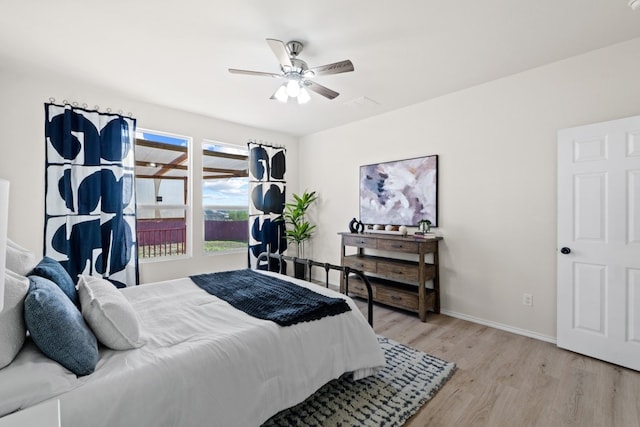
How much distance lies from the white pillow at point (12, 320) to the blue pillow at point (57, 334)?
0.11ft

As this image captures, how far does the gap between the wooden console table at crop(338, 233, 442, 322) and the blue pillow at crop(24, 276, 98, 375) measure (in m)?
2.45

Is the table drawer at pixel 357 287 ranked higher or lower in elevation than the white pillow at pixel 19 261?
lower

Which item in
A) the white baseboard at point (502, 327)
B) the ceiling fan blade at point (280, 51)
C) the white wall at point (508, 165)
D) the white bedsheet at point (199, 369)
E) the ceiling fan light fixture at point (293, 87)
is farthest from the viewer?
the white baseboard at point (502, 327)

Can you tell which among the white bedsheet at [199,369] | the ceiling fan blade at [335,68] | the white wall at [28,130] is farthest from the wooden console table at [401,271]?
the white wall at [28,130]

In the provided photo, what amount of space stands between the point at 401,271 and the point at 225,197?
2.76 metres

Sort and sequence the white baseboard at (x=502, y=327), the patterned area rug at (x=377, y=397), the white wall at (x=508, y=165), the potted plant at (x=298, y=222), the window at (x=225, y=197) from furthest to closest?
the potted plant at (x=298, y=222) < the window at (x=225, y=197) < the white baseboard at (x=502, y=327) < the white wall at (x=508, y=165) < the patterned area rug at (x=377, y=397)

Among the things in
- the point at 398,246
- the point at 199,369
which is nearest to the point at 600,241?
the point at 398,246

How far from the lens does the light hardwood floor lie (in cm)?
170

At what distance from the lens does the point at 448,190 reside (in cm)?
333

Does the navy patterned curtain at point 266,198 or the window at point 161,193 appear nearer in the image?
the window at point 161,193

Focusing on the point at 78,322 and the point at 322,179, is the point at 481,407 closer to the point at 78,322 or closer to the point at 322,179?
the point at 78,322

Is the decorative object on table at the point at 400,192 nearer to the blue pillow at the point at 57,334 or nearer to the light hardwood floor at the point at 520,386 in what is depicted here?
the light hardwood floor at the point at 520,386

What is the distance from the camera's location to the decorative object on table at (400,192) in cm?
345

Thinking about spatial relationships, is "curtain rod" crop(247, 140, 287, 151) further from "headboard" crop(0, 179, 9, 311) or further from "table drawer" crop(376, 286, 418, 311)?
"headboard" crop(0, 179, 9, 311)
